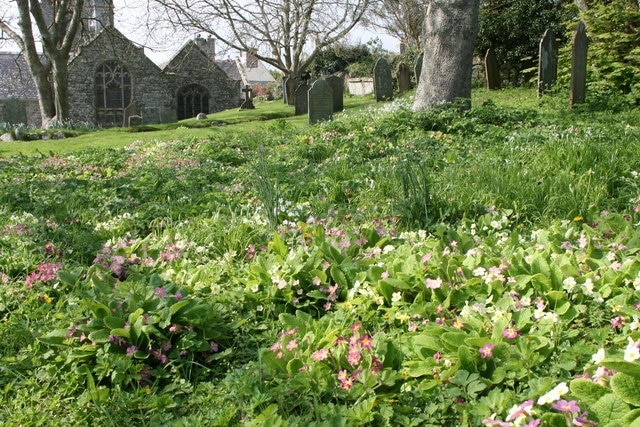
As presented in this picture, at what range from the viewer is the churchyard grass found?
2213 mm

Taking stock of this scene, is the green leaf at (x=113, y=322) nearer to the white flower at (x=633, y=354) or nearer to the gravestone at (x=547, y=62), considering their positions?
the white flower at (x=633, y=354)

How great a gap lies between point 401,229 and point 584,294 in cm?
182

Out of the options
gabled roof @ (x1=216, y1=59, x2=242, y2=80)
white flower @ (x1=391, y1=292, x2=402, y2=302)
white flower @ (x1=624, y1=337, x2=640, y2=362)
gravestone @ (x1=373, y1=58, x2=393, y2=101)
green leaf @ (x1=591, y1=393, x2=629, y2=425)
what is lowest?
green leaf @ (x1=591, y1=393, x2=629, y2=425)

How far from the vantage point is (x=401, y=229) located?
14.5 ft

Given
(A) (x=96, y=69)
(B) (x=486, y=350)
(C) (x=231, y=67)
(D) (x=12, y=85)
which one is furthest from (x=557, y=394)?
(C) (x=231, y=67)

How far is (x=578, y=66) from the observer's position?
1140cm

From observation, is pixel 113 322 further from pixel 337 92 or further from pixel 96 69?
pixel 96 69

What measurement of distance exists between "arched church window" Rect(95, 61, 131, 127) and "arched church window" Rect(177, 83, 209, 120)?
344 cm

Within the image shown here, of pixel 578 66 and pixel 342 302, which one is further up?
pixel 578 66

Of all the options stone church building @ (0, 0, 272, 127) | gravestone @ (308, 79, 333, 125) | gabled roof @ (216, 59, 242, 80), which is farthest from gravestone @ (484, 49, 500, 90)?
gabled roof @ (216, 59, 242, 80)

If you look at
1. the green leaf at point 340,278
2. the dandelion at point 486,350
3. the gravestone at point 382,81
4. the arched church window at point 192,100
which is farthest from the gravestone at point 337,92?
the arched church window at point 192,100

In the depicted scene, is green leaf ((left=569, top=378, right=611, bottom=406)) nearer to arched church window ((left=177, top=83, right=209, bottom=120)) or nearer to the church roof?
arched church window ((left=177, top=83, right=209, bottom=120))

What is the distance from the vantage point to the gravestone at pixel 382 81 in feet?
69.4

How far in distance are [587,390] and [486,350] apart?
0.43m
